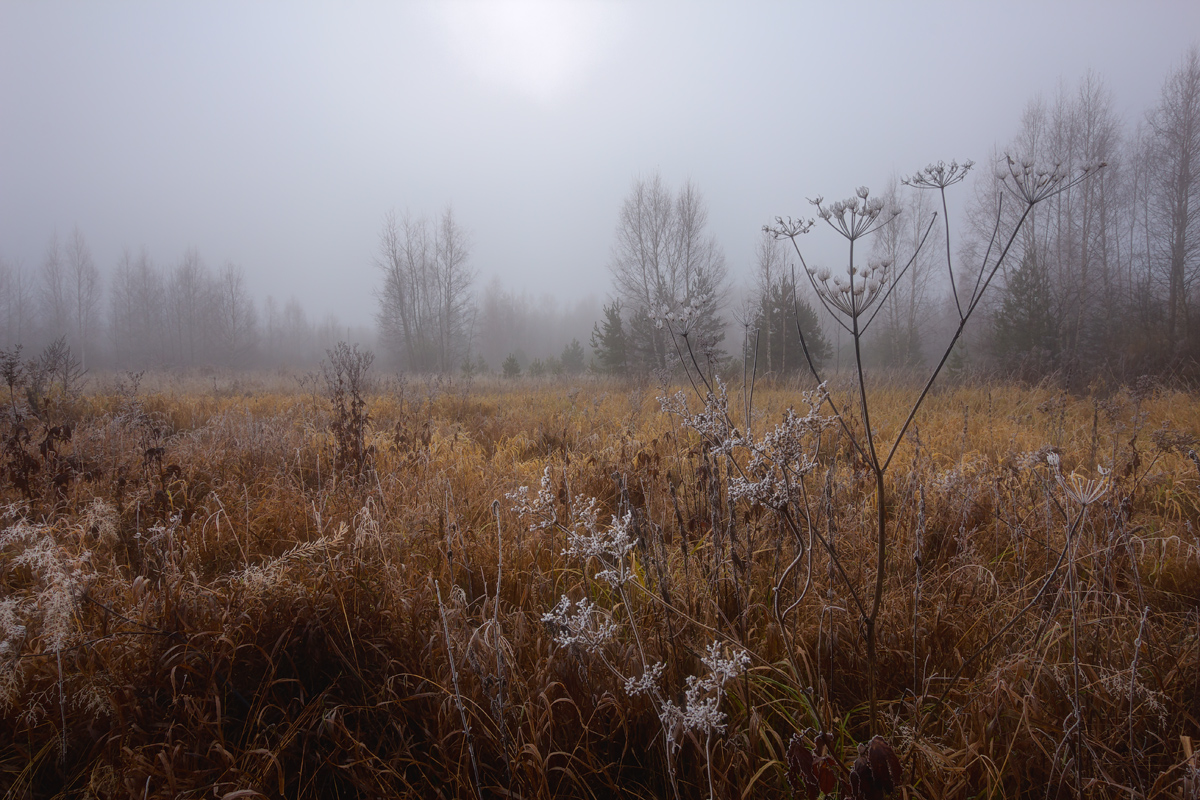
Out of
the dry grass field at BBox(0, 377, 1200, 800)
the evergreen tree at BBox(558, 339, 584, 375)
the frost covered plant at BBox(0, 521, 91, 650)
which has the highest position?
the evergreen tree at BBox(558, 339, 584, 375)

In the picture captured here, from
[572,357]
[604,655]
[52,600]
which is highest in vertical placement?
[572,357]

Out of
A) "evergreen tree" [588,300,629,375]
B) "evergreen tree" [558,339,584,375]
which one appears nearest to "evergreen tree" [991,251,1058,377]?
"evergreen tree" [588,300,629,375]

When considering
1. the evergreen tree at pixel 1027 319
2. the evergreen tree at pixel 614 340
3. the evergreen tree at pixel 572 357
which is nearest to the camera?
the evergreen tree at pixel 1027 319

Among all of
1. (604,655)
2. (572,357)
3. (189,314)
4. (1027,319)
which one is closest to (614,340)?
(572,357)

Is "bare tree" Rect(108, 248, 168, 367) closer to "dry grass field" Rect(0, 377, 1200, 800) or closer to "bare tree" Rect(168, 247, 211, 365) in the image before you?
"bare tree" Rect(168, 247, 211, 365)

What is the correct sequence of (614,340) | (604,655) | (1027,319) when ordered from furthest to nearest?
(614,340) < (1027,319) < (604,655)

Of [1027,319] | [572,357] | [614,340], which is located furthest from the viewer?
[572,357]

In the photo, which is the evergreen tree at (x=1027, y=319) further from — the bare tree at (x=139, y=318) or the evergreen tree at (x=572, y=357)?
the bare tree at (x=139, y=318)

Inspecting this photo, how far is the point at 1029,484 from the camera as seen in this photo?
3.23 m

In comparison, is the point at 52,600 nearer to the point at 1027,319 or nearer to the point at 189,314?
the point at 1027,319

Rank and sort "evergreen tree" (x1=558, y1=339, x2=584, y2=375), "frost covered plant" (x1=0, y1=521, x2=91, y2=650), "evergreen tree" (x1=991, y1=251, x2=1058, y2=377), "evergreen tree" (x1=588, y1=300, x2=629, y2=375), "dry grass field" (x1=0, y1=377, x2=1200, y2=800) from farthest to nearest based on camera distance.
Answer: "evergreen tree" (x1=558, y1=339, x2=584, y2=375)
"evergreen tree" (x1=588, y1=300, x2=629, y2=375)
"evergreen tree" (x1=991, y1=251, x2=1058, y2=377)
"frost covered plant" (x1=0, y1=521, x2=91, y2=650)
"dry grass field" (x1=0, y1=377, x2=1200, y2=800)

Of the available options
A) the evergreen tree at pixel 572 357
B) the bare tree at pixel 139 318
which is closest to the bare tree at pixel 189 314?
the bare tree at pixel 139 318

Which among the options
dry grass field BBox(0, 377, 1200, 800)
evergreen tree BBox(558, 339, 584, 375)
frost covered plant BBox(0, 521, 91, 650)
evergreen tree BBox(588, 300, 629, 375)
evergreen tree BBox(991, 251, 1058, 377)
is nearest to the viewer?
dry grass field BBox(0, 377, 1200, 800)

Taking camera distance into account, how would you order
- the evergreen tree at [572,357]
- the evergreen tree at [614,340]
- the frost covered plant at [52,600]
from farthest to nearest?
1. the evergreen tree at [572,357]
2. the evergreen tree at [614,340]
3. the frost covered plant at [52,600]
